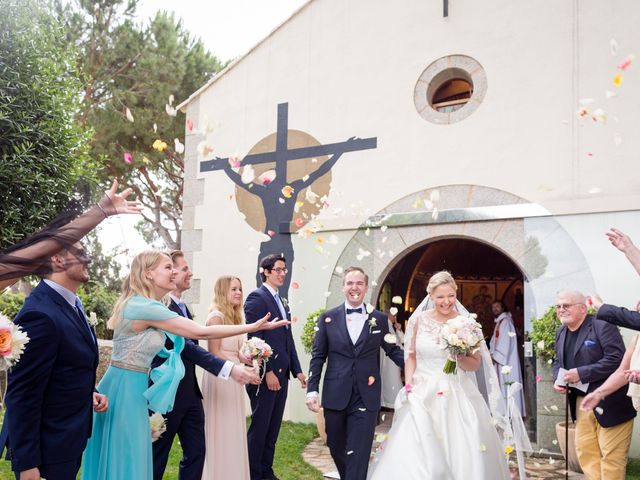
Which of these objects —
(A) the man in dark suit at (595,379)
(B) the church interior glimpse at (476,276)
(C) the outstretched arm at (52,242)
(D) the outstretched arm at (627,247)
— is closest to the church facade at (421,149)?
(B) the church interior glimpse at (476,276)

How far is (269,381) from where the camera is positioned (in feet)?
20.2

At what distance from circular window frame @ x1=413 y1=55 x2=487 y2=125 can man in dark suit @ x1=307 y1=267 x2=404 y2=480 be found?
3.72m

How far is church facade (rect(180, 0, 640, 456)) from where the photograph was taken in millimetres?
7770

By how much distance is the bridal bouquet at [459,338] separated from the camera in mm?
5324

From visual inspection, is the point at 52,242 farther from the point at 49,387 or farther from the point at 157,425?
the point at 157,425

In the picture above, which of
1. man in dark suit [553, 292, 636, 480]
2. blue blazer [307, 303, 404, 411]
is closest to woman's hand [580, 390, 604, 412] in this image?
man in dark suit [553, 292, 636, 480]

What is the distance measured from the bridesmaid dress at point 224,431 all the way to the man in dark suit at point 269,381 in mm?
672

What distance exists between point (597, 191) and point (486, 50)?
7.64 feet

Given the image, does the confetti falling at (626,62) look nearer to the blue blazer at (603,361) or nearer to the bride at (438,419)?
the blue blazer at (603,361)

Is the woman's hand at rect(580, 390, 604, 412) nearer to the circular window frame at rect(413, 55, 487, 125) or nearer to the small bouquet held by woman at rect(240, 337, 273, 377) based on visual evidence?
the small bouquet held by woman at rect(240, 337, 273, 377)

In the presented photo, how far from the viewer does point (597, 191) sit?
7.72m

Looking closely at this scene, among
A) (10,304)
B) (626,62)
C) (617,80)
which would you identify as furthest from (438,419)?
(10,304)

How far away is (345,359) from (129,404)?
2.24 meters

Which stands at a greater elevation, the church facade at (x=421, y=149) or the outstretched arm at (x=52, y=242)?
Result: the church facade at (x=421, y=149)
